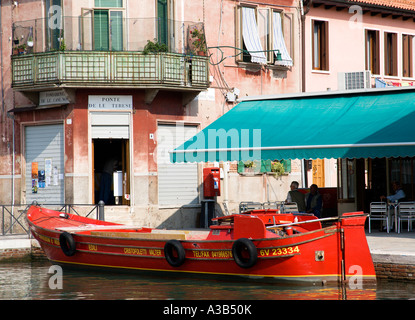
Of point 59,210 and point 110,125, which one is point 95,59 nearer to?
point 110,125

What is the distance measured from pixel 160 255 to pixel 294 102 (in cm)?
739

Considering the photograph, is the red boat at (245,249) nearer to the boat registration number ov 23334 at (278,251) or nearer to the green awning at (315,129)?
the boat registration number ov 23334 at (278,251)

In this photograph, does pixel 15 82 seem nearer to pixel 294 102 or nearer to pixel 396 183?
pixel 294 102

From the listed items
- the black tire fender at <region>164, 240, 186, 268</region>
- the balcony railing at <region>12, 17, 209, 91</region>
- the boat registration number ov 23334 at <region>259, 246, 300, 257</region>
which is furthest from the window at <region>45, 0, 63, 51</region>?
the boat registration number ov 23334 at <region>259, 246, 300, 257</region>

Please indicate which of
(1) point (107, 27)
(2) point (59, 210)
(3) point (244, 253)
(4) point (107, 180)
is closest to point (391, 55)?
(1) point (107, 27)

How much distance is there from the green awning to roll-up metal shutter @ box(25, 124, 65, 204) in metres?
4.91

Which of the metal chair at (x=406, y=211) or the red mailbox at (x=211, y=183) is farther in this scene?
the red mailbox at (x=211, y=183)

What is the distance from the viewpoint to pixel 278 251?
55.0 feet

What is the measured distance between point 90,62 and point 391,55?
47.2ft

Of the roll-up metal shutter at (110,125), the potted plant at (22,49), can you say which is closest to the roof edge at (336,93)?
the roll-up metal shutter at (110,125)

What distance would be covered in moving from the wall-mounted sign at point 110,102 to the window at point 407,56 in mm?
13710

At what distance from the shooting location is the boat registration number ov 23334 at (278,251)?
1658 cm
